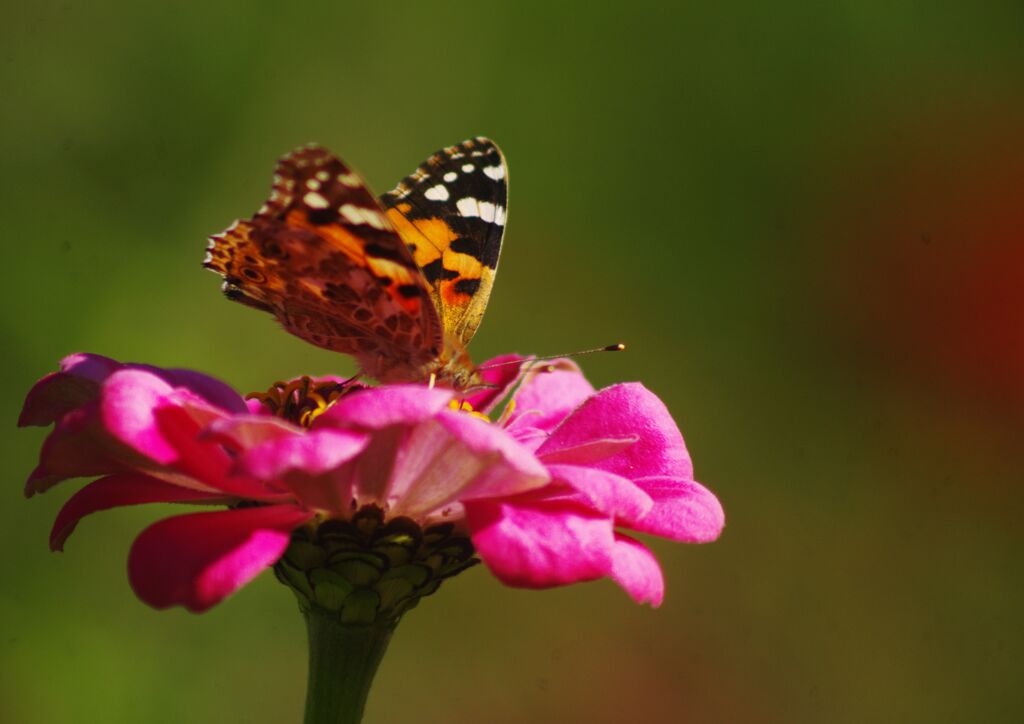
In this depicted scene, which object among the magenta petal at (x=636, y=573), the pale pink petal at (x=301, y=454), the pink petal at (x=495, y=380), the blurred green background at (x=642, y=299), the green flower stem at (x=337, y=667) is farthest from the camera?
the blurred green background at (x=642, y=299)

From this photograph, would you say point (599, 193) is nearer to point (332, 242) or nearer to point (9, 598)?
point (9, 598)

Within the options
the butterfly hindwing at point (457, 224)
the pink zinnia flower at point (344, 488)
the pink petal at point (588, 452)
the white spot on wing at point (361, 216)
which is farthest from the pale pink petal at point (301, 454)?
the butterfly hindwing at point (457, 224)

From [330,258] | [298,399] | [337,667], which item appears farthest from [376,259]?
[337,667]

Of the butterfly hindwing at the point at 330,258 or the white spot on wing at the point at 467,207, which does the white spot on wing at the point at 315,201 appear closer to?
the butterfly hindwing at the point at 330,258

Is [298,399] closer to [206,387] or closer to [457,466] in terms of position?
[206,387]

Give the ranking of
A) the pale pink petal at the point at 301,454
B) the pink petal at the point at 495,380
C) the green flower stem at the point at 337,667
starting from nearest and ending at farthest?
the pale pink petal at the point at 301,454 < the green flower stem at the point at 337,667 < the pink petal at the point at 495,380

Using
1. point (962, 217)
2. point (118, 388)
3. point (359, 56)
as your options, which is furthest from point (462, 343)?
point (962, 217)

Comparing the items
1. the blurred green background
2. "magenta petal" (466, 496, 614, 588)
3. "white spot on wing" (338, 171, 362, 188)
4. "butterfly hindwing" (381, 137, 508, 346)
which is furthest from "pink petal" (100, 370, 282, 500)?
the blurred green background
